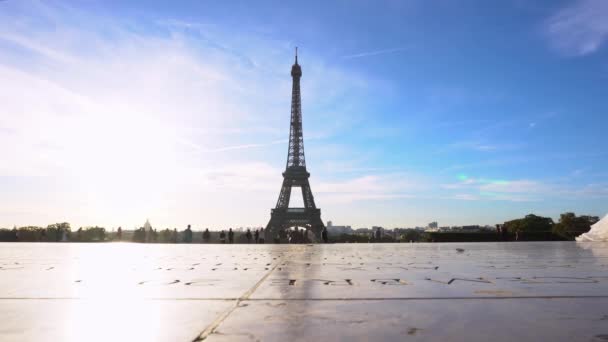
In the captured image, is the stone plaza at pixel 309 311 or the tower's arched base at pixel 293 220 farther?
the tower's arched base at pixel 293 220

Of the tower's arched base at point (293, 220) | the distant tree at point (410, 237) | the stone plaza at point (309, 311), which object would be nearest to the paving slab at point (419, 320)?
the stone plaza at point (309, 311)

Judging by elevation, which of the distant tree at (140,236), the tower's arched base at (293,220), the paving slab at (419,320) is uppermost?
the tower's arched base at (293,220)

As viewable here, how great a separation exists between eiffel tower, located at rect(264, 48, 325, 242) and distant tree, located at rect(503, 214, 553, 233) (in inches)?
1805

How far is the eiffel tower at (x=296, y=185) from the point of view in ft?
220

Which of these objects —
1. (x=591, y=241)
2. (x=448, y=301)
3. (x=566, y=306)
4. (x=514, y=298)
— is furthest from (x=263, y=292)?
(x=591, y=241)

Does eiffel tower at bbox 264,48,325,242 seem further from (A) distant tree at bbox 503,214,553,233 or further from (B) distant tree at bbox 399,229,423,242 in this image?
(A) distant tree at bbox 503,214,553,233

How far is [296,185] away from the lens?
7019 centimetres

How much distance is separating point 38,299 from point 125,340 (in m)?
2.42

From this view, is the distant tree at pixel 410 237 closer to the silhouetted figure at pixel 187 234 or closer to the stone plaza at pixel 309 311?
the silhouetted figure at pixel 187 234

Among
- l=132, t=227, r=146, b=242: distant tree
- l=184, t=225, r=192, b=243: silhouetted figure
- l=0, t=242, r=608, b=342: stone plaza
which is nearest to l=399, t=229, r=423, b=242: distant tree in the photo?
l=184, t=225, r=192, b=243: silhouetted figure

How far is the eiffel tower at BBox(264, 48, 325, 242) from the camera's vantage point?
220ft

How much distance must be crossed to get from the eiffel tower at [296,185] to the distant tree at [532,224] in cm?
4584

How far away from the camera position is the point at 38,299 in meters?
4.49

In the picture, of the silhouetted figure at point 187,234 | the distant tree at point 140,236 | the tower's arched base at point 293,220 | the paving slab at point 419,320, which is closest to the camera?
the paving slab at point 419,320
